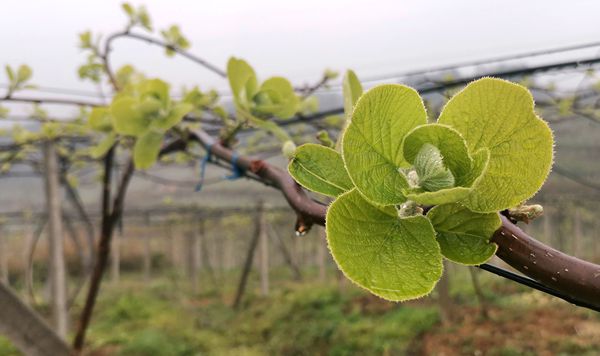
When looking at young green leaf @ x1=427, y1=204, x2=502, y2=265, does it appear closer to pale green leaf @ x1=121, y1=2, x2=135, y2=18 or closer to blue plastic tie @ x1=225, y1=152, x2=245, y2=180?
blue plastic tie @ x1=225, y1=152, x2=245, y2=180

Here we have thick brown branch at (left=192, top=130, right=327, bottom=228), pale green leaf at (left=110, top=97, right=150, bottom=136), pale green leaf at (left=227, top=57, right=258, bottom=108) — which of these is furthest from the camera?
pale green leaf at (left=110, top=97, right=150, bottom=136)

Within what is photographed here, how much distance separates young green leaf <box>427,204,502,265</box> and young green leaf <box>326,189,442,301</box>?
16 millimetres

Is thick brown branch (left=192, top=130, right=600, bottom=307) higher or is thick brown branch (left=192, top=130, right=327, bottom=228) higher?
thick brown branch (left=192, top=130, right=600, bottom=307)

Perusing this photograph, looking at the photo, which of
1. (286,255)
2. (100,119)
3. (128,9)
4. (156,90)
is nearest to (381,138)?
(156,90)

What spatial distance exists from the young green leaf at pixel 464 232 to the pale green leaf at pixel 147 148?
491mm

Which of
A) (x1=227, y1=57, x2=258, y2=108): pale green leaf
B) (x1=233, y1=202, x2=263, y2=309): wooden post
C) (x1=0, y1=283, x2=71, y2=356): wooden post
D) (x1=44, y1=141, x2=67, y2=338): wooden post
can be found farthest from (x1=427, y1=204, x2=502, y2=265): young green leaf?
(x1=233, y1=202, x2=263, y2=309): wooden post

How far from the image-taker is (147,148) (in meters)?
0.66

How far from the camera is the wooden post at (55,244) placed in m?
2.56

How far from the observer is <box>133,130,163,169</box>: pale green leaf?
65 cm

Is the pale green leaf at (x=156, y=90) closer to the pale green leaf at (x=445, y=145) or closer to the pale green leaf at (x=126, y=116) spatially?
the pale green leaf at (x=126, y=116)

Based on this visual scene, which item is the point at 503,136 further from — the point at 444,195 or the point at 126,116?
the point at 126,116

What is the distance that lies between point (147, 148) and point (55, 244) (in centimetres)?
234

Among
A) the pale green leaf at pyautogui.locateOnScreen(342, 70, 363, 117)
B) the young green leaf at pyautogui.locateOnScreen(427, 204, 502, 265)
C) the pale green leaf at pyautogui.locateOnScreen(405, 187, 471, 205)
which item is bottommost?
the young green leaf at pyautogui.locateOnScreen(427, 204, 502, 265)

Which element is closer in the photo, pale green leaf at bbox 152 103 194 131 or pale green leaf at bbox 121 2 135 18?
pale green leaf at bbox 152 103 194 131
